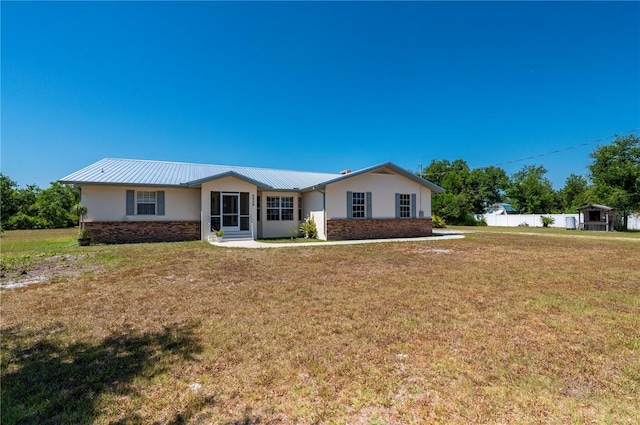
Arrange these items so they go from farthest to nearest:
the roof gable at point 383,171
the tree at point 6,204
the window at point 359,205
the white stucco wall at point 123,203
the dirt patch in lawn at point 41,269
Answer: the tree at point 6,204
the window at point 359,205
the roof gable at point 383,171
the white stucco wall at point 123,203
the dirt patch in lawn at point 41,269

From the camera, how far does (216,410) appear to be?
2.21 m

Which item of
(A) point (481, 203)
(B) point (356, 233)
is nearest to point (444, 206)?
(A) point (481, 203)

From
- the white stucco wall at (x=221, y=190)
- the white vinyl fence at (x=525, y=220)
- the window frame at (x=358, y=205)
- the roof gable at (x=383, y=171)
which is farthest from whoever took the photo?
the white vinyl fence at (x=525, y=220)

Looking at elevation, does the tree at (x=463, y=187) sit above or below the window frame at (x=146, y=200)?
above

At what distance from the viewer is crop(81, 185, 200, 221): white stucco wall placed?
13.7 m

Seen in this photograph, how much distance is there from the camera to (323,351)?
3154 mm

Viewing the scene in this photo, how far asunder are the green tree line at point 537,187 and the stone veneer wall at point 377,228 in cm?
1615

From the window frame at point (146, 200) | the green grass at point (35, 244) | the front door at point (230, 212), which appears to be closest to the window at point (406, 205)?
the front door at point (230, 212)

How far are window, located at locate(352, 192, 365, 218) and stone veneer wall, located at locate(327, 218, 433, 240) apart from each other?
0.37m

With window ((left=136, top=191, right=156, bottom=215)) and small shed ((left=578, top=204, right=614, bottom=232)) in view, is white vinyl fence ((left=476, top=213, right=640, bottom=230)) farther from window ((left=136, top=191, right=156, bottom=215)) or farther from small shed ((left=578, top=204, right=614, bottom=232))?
window ((left=136, top=191, right=156, bottom=215))

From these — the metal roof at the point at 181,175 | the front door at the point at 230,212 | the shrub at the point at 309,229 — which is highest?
the metal roof at the point at 181,175

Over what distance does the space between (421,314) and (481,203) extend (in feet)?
157

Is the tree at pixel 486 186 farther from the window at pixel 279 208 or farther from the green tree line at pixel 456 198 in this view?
the window at pixel 279 208

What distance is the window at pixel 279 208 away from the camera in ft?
55.7
